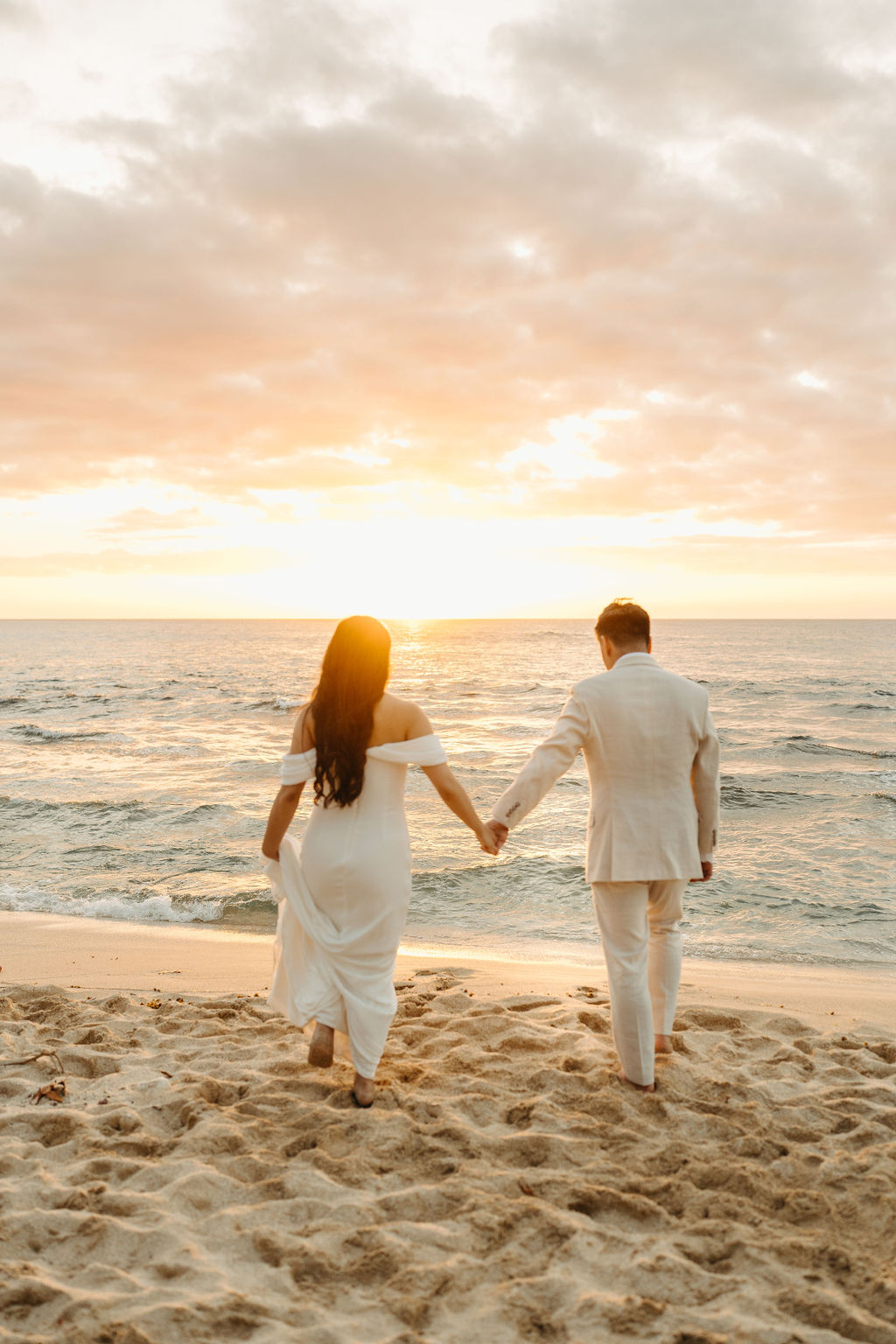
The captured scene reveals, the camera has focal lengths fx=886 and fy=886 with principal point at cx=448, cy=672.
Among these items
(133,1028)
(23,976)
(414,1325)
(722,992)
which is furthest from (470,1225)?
(23,976)

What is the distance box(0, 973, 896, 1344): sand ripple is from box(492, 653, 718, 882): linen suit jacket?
111 centimetres

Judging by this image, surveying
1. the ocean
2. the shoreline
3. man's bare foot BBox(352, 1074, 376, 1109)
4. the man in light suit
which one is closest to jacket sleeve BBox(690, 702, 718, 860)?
the man in light suit

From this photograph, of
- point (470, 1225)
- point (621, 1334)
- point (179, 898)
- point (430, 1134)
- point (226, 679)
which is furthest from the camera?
point (226, 679)

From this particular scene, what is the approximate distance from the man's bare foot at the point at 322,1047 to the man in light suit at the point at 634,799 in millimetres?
1346

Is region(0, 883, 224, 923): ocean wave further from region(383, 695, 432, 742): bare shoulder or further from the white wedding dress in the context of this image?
region(383, 695, 432, 742): bare shoulder

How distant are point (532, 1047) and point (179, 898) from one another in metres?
5.45

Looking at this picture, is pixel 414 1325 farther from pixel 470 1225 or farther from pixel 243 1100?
pixel 243 1100

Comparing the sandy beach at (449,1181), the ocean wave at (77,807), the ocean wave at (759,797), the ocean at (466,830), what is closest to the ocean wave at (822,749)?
the ocean at (466,830)

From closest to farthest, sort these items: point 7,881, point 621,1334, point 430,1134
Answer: point 621,1334 < point 430,1134 < point 7,881

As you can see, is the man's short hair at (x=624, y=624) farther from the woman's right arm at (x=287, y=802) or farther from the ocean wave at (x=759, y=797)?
the ocean wave at (x=759, y=797)

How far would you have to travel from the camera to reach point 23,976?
6.51m

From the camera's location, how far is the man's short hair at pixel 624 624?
4266 mm

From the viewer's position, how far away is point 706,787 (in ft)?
14.1

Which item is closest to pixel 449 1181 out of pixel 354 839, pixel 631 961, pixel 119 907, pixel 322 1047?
pixel 322 1047
